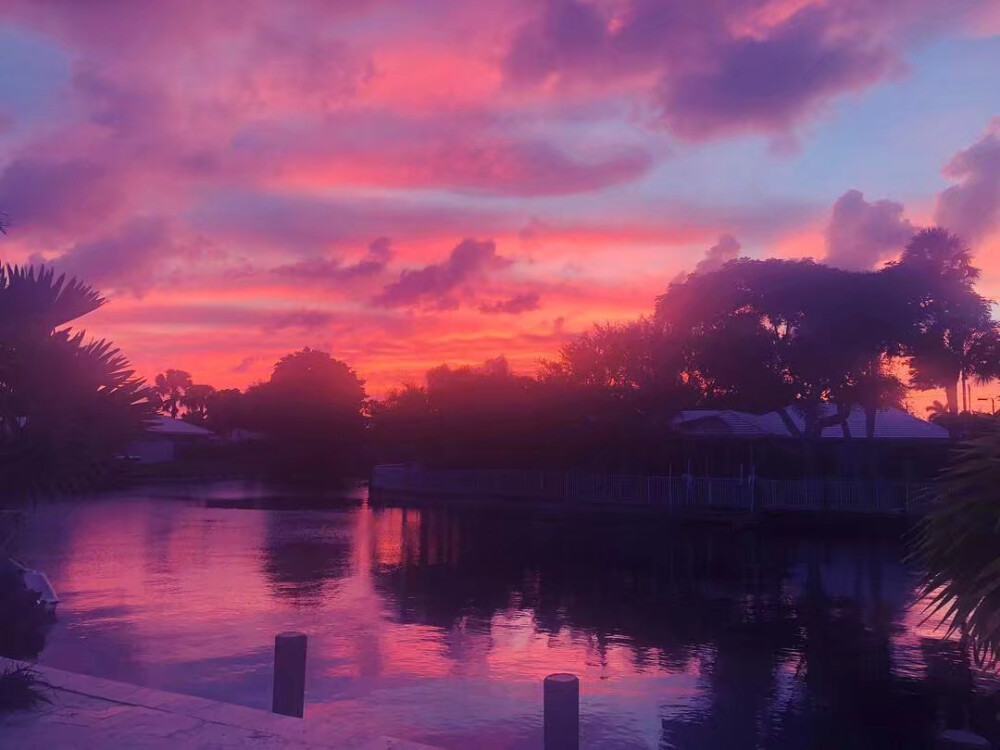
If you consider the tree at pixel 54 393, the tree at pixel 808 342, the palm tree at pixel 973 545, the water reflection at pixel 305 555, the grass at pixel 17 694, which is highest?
the tree at pixel 808 342

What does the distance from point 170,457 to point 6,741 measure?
250 feet

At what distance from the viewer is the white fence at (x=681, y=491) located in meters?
31.8

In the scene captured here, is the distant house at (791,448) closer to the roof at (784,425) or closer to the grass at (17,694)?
the roof at (784,425)

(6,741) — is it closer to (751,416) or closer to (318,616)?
(318,616)

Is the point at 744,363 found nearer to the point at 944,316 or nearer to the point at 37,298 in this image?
the point at 944,316

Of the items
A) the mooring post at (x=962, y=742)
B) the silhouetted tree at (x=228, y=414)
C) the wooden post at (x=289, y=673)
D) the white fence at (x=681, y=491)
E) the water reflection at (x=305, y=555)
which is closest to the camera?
the mooring post at (x=962, y=742)

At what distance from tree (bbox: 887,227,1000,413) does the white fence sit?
34.7ft

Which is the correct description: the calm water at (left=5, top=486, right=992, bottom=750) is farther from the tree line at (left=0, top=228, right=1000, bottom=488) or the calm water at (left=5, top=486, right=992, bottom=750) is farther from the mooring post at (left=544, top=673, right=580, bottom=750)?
the tree line at (left=0, top=228, right=1000, bottom=488)

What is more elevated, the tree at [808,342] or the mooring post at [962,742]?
the tree at [808,342]

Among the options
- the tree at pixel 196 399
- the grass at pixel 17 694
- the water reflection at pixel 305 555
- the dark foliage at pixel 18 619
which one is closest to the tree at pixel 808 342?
the water reflection at pixel 305 555

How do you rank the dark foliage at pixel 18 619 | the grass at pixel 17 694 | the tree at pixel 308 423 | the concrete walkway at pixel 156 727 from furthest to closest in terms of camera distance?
the tree at pixel 308 423
the dark foliage at pixel 18 619
the grass at pixel 17 694
the concrete walkway at pixel 156 727

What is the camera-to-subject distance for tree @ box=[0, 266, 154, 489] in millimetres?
7587

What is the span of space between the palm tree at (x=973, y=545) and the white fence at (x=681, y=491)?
23.3 m

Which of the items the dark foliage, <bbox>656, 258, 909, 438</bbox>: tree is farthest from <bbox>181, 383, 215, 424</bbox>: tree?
the dark foliage
